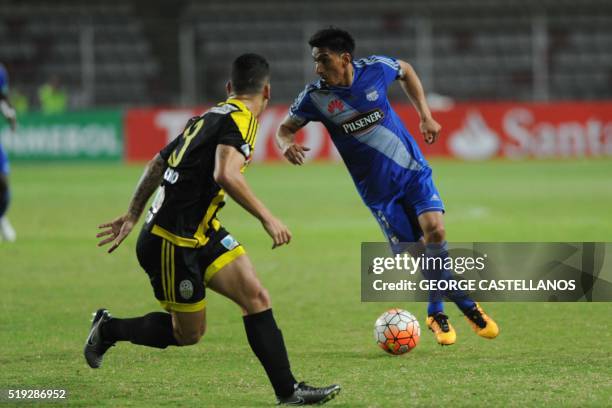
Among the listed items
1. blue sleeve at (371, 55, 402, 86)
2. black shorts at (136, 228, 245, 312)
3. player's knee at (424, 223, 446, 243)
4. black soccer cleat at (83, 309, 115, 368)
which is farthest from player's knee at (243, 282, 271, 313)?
blue sleeve at (371, 55, 402, 86)

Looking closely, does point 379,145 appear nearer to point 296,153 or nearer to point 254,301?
point 296,153

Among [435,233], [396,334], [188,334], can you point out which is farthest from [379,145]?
[188,334]

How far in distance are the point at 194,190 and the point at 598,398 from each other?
231cm

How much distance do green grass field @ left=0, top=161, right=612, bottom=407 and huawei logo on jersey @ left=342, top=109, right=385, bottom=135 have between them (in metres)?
1.46

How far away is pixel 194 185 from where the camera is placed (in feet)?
18.2

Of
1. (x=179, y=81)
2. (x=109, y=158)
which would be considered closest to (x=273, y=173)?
(x=109, y=158)

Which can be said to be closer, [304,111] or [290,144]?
[290,144]

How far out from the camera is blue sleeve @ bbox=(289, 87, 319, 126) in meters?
7.45

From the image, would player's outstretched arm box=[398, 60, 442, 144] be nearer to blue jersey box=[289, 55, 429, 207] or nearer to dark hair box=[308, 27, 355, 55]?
blue jersey box=[289, 55, 429, 207]

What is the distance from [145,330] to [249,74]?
5.21 feet

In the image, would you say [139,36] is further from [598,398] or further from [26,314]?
[598,398]

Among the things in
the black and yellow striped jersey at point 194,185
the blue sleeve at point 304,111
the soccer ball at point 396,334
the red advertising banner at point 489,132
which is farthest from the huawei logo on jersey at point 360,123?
the red advertising banner at point 489,132

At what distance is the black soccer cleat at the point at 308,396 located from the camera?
5355mm

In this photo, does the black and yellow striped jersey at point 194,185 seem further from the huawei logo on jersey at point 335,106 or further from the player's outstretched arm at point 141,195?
the huawei logo on jersey at point 335,106
